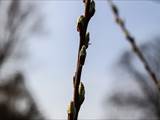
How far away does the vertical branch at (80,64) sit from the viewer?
883mm

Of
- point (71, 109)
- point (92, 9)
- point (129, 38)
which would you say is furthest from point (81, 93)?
point (129, 38)

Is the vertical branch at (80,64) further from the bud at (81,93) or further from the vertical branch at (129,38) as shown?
the vertical branch at (129,38)

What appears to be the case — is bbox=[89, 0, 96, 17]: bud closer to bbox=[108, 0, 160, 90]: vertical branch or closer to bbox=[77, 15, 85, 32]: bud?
bbox=[77, 15, 85, 32]: bud

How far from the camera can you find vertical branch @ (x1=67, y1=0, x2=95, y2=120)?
88 centimetres

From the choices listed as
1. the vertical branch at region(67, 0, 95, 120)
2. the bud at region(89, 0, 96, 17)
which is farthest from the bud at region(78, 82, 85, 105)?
the bud at region(89, 0, 96, 17)

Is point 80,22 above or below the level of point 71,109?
above

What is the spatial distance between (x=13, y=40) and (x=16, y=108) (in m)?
6.40

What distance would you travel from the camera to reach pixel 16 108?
31.4m

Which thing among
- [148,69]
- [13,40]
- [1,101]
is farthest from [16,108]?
[148,69]

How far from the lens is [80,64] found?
2.90 feet

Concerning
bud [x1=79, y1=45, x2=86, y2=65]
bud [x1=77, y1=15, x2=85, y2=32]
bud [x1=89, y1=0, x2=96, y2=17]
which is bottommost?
bud [x1=79, y1=45, x2=86, y2=65]

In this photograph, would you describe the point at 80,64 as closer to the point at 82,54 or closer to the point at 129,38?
the point at 82,54

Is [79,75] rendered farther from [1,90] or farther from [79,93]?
[1,90]

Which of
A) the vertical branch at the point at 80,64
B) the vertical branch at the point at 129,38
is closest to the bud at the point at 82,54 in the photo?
the vertical branch at the point at 80,64
